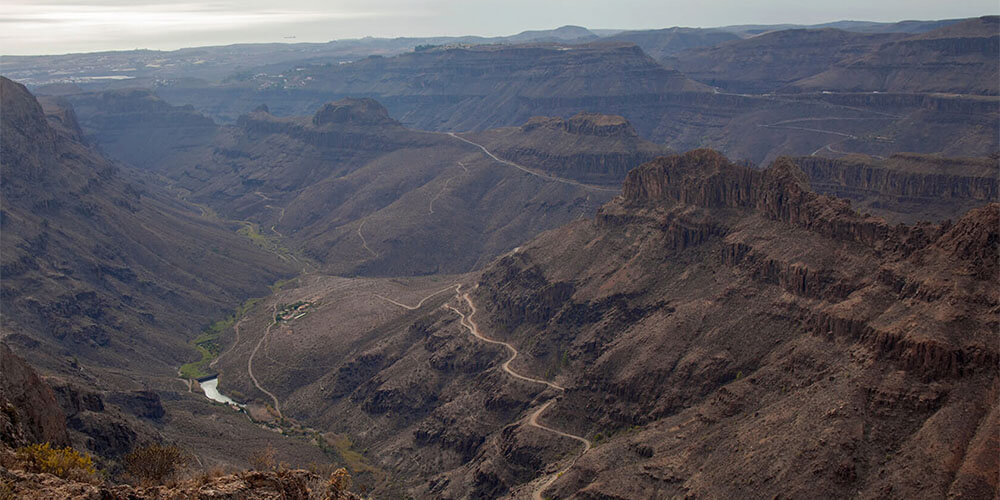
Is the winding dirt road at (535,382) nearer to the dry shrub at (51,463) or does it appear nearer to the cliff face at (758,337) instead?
the cliff face at (758,337)

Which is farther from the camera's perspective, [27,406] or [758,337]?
[758,337]

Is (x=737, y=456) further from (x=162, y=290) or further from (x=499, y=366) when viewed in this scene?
(x=162, y=290)

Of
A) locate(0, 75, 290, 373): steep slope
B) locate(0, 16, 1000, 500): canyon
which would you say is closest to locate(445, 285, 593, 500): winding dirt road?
locate(0, 16, 1000, 500): canyon

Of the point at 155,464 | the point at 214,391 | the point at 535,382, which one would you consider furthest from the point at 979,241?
the point at 214,391

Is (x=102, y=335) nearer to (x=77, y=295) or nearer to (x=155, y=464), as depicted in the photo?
(x=77, y=295)

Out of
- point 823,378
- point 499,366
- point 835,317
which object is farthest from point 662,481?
point 499,366

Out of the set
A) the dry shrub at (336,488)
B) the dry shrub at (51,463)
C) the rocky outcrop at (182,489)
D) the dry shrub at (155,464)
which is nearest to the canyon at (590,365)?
the rocky outcrop at (182,489)

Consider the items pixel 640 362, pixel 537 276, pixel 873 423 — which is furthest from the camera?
pixel 537 276
